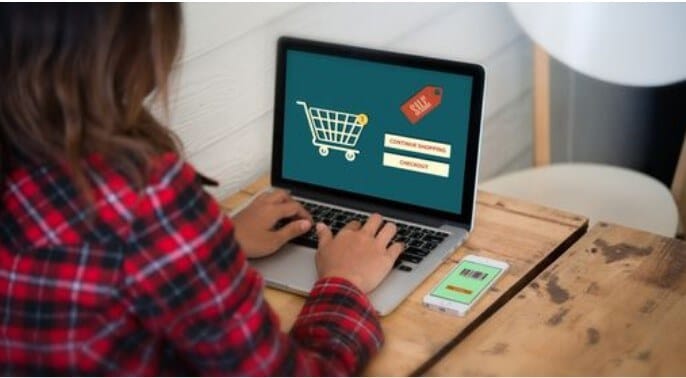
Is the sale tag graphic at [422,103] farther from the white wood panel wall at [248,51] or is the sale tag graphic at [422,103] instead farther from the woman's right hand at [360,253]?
the white wood panel wall at [248,51]

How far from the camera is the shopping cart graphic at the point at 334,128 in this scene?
1448 millimetres

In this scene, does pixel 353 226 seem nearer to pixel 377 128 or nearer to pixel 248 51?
pixel 377 128

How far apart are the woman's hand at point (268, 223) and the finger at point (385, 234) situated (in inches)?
4.4

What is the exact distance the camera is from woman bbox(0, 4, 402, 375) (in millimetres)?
867

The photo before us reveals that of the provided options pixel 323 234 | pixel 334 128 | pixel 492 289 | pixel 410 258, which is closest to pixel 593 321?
pixel 492 289

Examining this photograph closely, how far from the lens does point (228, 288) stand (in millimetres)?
926

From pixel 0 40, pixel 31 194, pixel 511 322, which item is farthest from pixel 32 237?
pixel 511 322

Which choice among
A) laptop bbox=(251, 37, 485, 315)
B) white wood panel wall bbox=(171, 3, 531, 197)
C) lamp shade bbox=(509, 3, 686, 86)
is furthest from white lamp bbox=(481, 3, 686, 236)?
laptop bbox=(251, 37, 485, 315)

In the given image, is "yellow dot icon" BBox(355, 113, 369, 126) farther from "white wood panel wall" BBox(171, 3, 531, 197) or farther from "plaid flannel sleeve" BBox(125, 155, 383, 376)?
"plaid flannel sleeve" BBox(125, 155, 383, 376)

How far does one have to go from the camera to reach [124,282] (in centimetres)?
89

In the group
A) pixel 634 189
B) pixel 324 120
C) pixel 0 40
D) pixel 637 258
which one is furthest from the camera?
pixel 634 189

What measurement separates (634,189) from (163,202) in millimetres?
1361

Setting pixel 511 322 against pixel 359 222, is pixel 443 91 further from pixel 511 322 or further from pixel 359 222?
pixel 511 322

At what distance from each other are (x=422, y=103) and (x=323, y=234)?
218 mm
